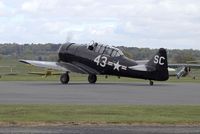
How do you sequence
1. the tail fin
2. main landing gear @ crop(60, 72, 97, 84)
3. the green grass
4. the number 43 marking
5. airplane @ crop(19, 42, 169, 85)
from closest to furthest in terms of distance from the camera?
1. the green grass
2. the tail fin
3. airplane @ crop(19, 42, 169, 85)
4. the number 43 marking
5. main landing gear @ crop(60, 72, 97, 84)

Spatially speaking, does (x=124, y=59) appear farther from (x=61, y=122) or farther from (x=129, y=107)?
(x=61, y=122)

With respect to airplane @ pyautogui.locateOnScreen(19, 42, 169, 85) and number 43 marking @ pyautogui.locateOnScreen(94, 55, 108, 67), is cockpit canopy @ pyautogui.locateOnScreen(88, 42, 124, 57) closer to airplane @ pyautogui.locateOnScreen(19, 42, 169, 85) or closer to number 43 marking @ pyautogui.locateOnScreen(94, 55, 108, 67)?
A: airplane @ pyautogui.locateOnScreen(19, 42, 169, 85)

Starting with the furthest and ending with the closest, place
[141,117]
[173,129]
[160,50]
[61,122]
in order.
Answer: [160,50] → [141,117] → [61,122] → [173,129]

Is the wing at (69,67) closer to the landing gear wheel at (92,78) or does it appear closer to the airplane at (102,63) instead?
the airplane at (102,63)

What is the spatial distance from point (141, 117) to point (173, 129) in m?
2.88

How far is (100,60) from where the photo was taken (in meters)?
42.7

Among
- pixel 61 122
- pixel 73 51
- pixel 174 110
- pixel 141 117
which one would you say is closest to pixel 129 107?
pixel 174 110

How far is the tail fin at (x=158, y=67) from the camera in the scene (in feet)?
130

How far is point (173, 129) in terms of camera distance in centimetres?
1609

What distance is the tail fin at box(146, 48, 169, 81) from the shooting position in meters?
39.6

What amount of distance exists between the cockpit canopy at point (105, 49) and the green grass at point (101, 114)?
19.0 m

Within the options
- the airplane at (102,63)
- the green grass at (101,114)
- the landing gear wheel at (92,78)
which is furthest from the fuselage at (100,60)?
the green grass at (101,114)

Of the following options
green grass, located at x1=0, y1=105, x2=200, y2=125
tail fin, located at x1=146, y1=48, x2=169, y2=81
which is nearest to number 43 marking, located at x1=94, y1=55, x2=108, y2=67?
tail fin, located at x1=146, y1=48, x2=169, y2=81

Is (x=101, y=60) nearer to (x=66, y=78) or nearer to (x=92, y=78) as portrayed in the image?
(x=92, y=78)
